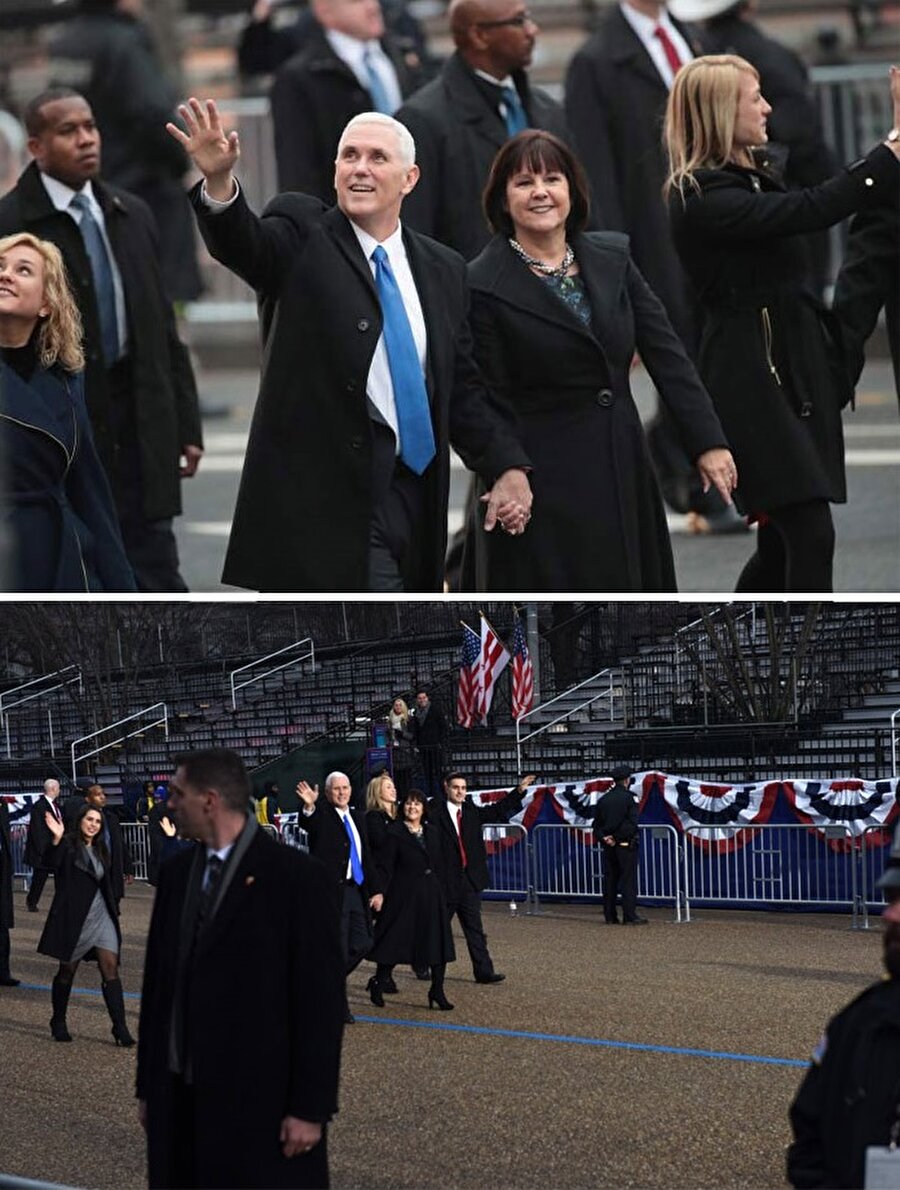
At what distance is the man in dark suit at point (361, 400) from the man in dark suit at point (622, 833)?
63cm

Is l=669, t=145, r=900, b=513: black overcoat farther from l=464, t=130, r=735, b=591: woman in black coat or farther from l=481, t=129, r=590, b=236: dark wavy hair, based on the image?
l=481, t=129, r=590, b=236: dark wavy hair

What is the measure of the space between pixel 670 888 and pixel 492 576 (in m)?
0.84

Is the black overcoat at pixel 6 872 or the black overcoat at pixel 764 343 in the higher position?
the black overcoat at pixel 764 343

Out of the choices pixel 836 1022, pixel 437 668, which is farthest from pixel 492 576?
pixel 836 1022

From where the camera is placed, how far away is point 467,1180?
528cm

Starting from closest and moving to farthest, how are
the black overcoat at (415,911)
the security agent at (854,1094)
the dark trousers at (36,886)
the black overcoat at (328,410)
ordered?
the security agent at (854,1094) → the black overcoat at (328,410) → the black overcoat at (415,911) → the dark trousers at (36,886)

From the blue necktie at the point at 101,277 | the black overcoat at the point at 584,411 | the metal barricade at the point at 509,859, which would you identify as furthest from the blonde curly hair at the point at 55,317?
the metal barricade at the point at 509,859

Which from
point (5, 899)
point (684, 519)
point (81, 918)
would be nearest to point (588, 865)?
point (684, 519)

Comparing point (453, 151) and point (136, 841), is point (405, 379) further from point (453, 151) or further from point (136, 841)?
point (136, 841)

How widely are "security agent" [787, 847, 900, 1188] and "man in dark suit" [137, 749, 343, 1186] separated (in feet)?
3.02

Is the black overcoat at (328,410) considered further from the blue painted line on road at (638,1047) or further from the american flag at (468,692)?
the blue painted line on road at (638,1047)

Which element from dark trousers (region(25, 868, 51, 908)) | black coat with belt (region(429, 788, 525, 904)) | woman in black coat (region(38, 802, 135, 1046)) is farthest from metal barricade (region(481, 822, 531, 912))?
dark trousers (region(25, 868, 51, 908))

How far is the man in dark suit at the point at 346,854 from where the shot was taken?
5820mm

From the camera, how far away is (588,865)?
6047 millimetres
